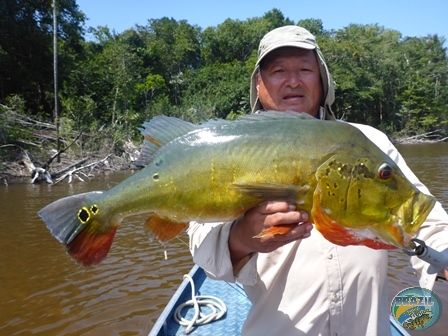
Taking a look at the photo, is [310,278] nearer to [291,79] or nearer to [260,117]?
[260,117]

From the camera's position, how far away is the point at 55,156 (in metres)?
19.9

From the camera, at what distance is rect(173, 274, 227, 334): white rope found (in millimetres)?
4504

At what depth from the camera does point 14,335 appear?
580cm

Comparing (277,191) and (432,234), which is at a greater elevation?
(277,191)

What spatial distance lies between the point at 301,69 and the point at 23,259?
8380 millimetres

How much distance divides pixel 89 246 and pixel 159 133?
600 mm

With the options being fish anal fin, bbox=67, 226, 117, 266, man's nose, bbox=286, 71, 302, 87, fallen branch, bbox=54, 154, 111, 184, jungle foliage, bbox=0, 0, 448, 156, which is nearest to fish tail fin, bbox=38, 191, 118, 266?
fish anal fin, bbox=67, 226, 117, 266

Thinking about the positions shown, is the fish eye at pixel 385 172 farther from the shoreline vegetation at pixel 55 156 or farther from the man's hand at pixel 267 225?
the shoreline vegetation at pixel 55 156

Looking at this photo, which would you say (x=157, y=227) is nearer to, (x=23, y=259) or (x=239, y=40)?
(x=23, y=259)

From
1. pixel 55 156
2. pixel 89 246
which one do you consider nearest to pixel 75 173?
pixel 55 156

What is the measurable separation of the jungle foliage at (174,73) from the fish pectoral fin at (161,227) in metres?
20.8

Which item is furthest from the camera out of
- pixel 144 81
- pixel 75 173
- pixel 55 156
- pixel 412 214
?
pixel 144 81

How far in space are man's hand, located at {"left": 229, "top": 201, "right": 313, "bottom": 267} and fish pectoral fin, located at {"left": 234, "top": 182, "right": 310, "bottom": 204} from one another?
3 centimetres

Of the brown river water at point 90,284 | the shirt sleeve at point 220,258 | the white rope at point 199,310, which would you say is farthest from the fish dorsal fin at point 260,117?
the white rope at point 199,310
